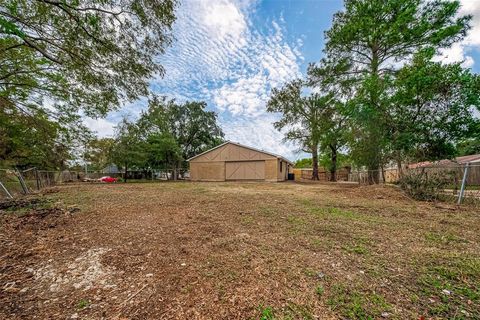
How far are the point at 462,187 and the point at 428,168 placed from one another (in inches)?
44.7

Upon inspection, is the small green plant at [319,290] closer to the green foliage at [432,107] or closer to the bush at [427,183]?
the bush at [427,183]

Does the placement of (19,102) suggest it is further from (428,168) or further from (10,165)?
(428,168)

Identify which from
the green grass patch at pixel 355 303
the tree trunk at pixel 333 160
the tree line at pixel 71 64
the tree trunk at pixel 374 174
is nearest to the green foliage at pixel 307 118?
the tree trunk at pixel 333 160

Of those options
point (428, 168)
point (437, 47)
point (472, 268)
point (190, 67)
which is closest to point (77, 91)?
point (190, 67)

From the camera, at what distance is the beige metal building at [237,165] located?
17312 millimetres

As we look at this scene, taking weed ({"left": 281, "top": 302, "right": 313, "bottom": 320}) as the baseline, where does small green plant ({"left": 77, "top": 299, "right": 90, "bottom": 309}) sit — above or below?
above

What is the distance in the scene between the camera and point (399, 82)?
25.8 ft

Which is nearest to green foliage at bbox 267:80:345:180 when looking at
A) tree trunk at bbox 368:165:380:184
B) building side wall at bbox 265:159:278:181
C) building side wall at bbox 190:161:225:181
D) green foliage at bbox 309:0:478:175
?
green foliage at bbox 309:0:478:175

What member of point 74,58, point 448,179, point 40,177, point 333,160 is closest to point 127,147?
point 40,177

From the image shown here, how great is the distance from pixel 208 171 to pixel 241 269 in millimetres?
17908

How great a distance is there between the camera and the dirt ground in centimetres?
152

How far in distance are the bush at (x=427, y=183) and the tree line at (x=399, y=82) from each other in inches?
67.8

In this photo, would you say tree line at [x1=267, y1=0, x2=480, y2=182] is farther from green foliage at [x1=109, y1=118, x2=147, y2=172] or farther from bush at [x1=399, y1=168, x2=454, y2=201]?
green foliage at [x1=109, y1=118, x2=147, y2=172]

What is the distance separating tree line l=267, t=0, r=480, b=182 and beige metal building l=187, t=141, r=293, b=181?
253 inches
